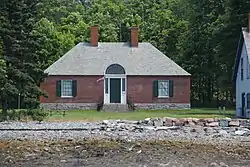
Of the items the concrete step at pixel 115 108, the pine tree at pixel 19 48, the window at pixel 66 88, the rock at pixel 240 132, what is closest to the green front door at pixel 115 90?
the concrete step at pixel 115 108

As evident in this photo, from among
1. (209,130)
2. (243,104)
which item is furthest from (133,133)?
(243,104)

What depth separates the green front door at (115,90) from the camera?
153ft

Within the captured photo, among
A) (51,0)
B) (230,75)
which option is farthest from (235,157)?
(51,0)

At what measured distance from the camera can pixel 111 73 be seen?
46.8 meters

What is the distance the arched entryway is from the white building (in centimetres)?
1054

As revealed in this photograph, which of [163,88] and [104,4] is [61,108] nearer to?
[163,88]

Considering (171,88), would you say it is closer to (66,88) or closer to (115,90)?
(115,90)

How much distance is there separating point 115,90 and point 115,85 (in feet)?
1.40

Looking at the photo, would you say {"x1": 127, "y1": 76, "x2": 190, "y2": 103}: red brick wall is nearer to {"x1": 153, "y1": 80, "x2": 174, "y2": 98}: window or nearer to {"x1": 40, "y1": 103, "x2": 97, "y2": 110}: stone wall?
{"x1": 153, "y1": 80, "x2": 174, "y2": 98}: window

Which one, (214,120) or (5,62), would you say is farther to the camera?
(5,62)

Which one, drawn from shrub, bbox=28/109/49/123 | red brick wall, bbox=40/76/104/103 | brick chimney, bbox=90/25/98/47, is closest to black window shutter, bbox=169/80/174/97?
red brick wall, bbox=40/76/104/103

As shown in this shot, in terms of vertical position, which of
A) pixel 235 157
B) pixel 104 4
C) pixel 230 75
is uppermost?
pixel 104 4

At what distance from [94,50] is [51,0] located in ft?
77.3

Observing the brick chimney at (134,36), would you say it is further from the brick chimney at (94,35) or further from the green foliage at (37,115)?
the green foliage at (37,115)
